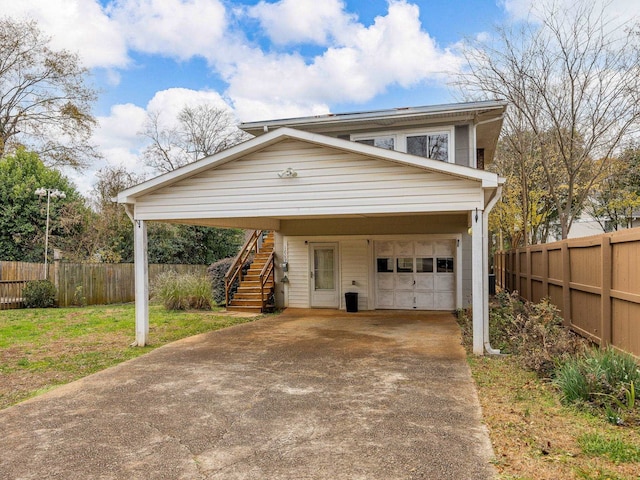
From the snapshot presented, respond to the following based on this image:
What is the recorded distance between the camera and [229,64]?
20.3 m

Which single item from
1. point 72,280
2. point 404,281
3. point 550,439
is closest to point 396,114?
point 404,281

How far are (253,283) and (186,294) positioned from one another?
7.01 feet

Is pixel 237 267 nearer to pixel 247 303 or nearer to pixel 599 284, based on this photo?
pixel 247 303

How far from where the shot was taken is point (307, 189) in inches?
322

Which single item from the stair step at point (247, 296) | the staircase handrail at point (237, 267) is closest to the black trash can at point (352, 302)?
the stair step at point (247, 296)

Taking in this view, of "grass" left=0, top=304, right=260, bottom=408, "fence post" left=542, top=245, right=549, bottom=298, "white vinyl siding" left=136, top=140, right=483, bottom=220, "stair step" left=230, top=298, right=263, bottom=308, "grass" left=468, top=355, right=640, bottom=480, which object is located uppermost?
"white vinyl siding" left=136, top=140, right=483, bottom=220

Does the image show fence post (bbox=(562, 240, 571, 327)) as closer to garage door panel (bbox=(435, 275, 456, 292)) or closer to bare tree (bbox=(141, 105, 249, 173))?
garage door panel (bbox=(435, 275, 456, 292))

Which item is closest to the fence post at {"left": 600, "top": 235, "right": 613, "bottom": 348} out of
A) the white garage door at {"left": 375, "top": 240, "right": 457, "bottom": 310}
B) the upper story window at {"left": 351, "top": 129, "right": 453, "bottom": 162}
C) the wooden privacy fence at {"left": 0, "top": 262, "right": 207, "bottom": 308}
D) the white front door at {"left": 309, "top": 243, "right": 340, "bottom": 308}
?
the upper story window at {"left": 351, "top": 129, "right": 453, "bottom": 162}

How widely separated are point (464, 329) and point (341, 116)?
6242 millimetres

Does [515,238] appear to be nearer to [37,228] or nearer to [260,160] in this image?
[260,160]

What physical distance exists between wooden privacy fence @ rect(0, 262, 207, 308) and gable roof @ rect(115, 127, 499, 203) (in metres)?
9.67

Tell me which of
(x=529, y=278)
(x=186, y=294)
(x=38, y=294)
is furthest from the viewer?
(x=38, y=294)

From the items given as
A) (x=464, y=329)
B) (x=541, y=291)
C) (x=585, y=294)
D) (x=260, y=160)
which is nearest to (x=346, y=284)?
(x=464, y=329)

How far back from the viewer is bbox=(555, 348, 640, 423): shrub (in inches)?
179
